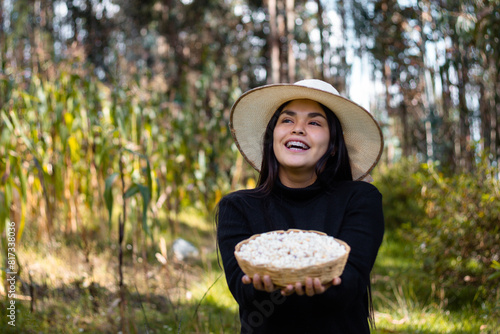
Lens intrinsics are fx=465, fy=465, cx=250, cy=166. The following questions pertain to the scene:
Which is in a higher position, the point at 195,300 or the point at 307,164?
the point at 307,164

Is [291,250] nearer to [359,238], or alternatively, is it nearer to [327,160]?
[359,238]

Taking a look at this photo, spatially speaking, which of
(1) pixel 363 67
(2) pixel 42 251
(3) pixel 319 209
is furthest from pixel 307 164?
(1) pixel 363 67

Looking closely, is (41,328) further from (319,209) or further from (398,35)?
(398,35)

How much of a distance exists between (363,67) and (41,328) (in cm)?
1324

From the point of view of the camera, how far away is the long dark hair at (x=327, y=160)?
143 cm

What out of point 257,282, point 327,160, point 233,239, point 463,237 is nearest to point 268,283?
point 257,282

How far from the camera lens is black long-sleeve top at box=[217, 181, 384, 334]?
118 centimetres

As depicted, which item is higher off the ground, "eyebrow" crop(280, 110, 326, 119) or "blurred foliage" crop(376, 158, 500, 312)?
"eyebrow" crop(280, 110, 326, 119)

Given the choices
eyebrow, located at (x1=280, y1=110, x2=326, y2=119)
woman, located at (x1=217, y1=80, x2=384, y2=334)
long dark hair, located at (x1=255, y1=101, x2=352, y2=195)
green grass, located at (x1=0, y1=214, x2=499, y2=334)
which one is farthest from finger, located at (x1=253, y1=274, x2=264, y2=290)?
green grass, located at (x1=0, y1=214, x2=499, y2=334)

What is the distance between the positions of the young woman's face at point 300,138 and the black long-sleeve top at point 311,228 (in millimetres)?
68

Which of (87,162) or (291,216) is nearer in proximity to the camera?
(291,216)

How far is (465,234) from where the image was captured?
293 cm

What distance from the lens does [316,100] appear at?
1.47 meters

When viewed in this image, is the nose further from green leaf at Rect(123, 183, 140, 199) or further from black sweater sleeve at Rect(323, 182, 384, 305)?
green leaf at Rect(123, 183, 140, 199)
